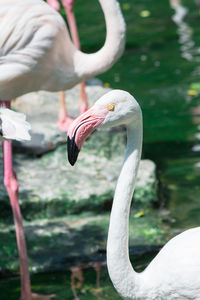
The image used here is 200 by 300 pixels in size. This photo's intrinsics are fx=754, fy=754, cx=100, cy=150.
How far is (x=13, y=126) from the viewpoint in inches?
148

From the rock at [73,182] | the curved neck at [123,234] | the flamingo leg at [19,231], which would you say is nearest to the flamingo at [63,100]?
the rock at [73,182]

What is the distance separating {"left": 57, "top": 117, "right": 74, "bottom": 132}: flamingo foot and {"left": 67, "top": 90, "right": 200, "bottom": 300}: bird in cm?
262

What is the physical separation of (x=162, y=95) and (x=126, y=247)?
180 inches

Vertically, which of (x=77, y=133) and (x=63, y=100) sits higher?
(x=77, y=133)

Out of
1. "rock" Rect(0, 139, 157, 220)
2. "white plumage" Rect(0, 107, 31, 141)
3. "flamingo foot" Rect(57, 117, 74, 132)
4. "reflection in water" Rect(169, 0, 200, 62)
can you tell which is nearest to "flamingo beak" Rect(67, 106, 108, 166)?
"white plumage" Rect(0, 107, 31, 141)

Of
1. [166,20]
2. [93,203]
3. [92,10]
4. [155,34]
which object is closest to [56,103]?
[93,203]

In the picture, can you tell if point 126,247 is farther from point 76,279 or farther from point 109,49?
point 109,49

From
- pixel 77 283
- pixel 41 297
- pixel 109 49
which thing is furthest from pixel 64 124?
pixel 41 297

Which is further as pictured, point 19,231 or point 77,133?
point 19,231

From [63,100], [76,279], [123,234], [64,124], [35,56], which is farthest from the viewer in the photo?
[63,100]

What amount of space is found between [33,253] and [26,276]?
0.48m

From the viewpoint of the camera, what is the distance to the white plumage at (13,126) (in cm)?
370

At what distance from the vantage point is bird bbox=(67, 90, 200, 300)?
11.8 feet

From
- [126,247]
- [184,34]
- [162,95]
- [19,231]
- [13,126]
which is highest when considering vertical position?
[13,126]
